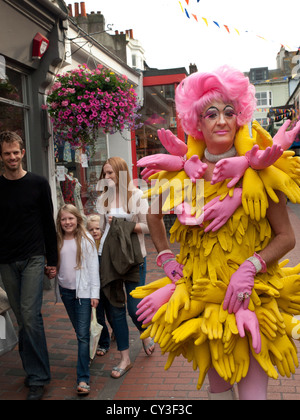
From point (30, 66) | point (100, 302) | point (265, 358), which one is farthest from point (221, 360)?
point (30, 66)

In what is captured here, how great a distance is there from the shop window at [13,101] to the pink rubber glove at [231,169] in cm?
436

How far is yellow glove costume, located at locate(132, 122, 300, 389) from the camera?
2.07 metres

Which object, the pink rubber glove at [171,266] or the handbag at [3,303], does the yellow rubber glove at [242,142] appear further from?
the handbag at [3,303]

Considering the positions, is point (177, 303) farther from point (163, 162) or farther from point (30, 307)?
point (30, 307)

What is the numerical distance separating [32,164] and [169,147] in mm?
4723

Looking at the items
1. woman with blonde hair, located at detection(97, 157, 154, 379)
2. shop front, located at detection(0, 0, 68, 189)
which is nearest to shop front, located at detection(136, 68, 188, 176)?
shop front, located at detection(0, 0, 68, 189)

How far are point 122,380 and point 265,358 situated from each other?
1.91 meters

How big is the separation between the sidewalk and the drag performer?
3.96 ft

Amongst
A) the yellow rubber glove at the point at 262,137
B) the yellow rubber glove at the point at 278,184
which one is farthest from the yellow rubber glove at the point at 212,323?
the yellow rubber glove at the point at 262,137

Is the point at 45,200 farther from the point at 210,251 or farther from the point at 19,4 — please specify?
the point at 19,4

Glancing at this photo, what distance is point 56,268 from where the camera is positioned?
3.63 m

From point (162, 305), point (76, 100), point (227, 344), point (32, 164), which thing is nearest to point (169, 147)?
point (162, 305)

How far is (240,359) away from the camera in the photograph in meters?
2.08

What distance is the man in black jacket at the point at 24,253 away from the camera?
3.40 metres
